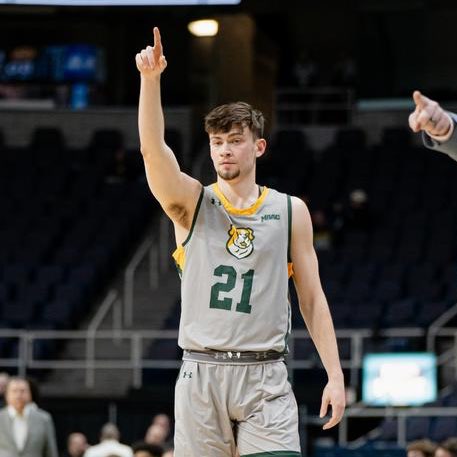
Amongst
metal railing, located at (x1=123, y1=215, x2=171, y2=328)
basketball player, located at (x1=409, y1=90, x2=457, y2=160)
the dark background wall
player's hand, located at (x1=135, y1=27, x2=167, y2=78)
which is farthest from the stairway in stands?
basketball player, located at (x1=409, y1=90, x2=457, y2=160)

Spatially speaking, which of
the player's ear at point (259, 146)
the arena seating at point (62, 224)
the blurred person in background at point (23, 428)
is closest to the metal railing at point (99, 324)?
the arena seating at point (62, 224)

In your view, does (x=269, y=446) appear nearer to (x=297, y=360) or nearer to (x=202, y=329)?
(x=202, y=329)

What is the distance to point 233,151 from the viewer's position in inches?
249

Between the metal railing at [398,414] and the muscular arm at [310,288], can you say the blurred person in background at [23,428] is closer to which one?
the metal railing at [398,414]

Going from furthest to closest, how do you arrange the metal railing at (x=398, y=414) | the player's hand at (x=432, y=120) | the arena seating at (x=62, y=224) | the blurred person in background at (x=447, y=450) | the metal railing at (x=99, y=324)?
the arena seating at (x=62, y=224), the metal railing at (x=99, y=324), the metal railing at (x=398, y=414), the blurred person in background at (x=447, y=450), the player's hand at (x=432, y=120)

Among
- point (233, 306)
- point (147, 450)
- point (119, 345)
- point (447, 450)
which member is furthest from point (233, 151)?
point (119, 345)

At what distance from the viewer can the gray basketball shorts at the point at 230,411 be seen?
6219 millimetres

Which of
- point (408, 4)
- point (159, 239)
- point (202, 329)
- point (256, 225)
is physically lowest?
point (202, 329)

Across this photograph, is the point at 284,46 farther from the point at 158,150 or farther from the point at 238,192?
the point at 158,150

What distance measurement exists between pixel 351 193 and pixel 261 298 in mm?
18873

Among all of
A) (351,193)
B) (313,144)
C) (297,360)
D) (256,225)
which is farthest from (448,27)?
(256,225)

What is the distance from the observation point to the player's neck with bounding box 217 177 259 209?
21.2 ft

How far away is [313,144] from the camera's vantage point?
2938 centimetres

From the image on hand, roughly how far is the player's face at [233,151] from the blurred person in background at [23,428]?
21.4 feet
